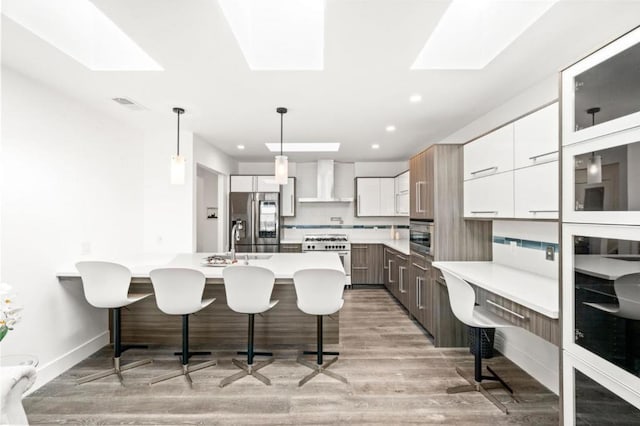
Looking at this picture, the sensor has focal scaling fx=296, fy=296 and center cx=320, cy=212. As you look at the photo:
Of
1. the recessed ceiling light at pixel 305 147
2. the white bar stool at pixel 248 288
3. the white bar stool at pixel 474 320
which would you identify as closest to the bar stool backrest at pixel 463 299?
the white bar stool at pixel 474 320

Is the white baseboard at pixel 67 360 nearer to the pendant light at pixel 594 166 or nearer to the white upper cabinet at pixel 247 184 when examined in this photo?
the white upper cabinet at pixel 247 184

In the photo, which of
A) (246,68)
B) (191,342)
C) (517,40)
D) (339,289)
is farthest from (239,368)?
(517,40)

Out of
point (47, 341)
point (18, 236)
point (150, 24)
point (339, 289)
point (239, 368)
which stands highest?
point (150, 24)

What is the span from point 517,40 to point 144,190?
4196 millimetres

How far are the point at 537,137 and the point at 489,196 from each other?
0.70m

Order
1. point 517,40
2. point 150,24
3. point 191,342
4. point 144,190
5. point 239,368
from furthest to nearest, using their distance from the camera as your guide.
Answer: point 144,190, point 191,342, point 239,368, point 517,40, point 150,24

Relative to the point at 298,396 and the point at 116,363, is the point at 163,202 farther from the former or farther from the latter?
the point at 298,396

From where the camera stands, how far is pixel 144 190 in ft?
12.9

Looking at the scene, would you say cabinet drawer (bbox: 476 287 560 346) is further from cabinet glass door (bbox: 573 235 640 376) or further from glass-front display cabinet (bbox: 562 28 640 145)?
glass-front display cabinet (bbox: 562 28 640 145)

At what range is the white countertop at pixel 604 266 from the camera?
49.4 inches

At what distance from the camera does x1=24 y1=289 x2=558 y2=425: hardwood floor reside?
6.79 ft

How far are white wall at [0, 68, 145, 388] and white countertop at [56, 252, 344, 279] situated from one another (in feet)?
0.86

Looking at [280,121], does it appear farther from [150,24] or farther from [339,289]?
[339,289]

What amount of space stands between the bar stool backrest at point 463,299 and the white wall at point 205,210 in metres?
4.58
